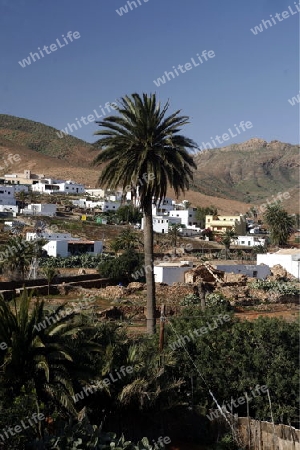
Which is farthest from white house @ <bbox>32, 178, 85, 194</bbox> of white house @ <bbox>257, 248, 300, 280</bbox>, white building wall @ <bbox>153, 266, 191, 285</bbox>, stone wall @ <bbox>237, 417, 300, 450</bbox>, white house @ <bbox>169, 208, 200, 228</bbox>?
stone wall @ <bbox>237, 417, 300, 450</bbox>

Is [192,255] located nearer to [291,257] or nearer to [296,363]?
[291,257]

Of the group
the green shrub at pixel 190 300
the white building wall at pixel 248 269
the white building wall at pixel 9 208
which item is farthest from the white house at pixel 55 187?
the green shrub at pixel 190 300

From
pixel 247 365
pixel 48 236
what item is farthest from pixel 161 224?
pixel 247 365

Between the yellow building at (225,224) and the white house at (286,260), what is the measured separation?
42155mm

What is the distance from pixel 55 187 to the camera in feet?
376

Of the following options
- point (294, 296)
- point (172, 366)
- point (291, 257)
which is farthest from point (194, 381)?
point (291, 257)

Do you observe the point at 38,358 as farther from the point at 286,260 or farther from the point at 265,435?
the point at 286,260

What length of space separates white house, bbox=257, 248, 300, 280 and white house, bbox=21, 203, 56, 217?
39.7 metres

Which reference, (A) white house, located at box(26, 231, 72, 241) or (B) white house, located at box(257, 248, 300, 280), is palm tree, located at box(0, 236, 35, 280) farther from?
(B) white house, located at box(257, 248, 300, 280)

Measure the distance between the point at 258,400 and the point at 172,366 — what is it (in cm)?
252

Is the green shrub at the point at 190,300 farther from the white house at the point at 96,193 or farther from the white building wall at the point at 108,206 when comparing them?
the white house at the point at 96,193

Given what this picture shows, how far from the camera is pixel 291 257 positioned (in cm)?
4984

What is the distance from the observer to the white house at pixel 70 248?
54.9 m

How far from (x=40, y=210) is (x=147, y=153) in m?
67.0
